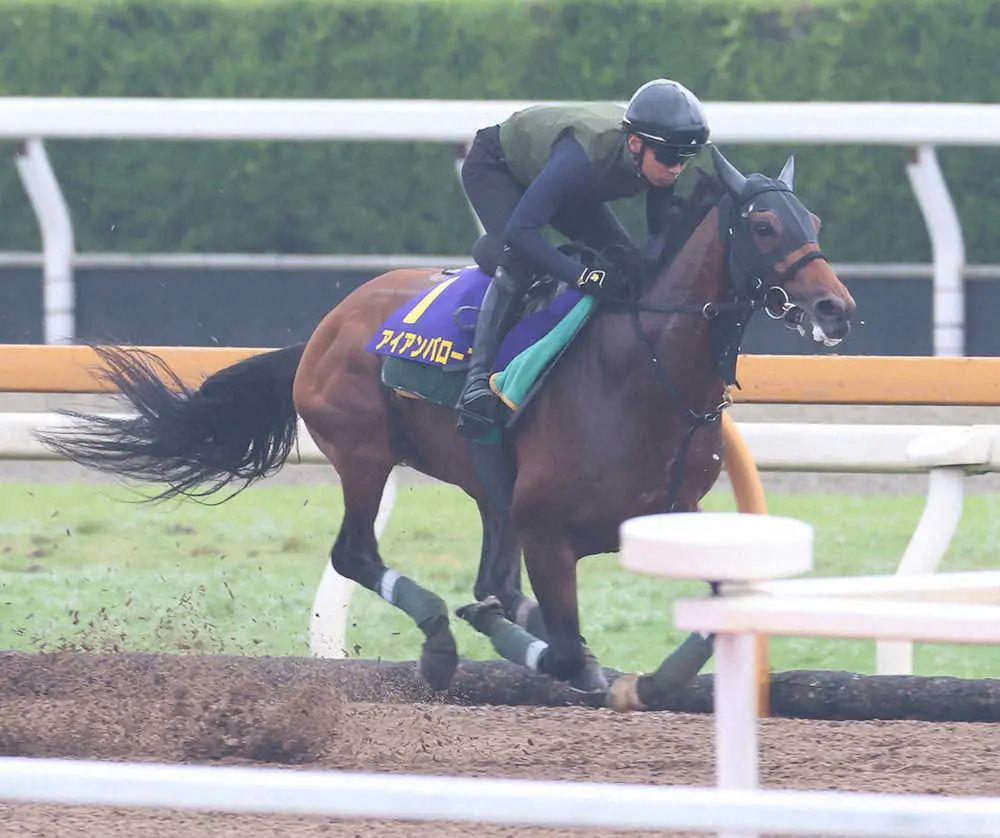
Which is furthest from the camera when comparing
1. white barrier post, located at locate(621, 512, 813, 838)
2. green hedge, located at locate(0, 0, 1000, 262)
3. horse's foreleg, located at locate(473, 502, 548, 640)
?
green hedge, located at locate(0, 0, 1000, 262)

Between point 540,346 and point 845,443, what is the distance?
0.95 meters

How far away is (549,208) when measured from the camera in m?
3.81

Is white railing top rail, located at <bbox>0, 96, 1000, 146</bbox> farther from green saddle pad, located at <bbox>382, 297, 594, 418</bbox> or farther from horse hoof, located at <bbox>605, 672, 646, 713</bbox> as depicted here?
horse hoof, located at <bbox>605, 672, 646, 713</bbox>

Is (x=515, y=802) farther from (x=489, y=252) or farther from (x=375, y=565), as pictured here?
(x=375, y=565)

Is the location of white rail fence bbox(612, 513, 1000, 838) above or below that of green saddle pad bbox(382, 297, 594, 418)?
below

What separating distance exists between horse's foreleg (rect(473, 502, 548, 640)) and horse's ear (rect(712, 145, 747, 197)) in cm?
100

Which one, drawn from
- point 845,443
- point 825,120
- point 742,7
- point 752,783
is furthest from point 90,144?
Answer: point 752,783

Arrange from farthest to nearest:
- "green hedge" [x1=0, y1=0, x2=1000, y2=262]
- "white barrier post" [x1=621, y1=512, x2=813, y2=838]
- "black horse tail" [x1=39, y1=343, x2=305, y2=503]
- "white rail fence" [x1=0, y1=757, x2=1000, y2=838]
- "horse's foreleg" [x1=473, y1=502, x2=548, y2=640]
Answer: "green hedge" [x1=0, y1=0, x2=1000, y2=262] < "black horse tail" [x1=39, y1=343, x2=305, y2=503] < "horse's foreleg" [x1=473, y1=502, x2=548, y2=640] < "white barrier post" [x1=621, y1=512, x2=813, y2=838] < "white rail fence" [x1=0, y1=757, x2=1000, y2=838]

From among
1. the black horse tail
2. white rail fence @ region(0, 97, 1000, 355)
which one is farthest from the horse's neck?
the black horse tail

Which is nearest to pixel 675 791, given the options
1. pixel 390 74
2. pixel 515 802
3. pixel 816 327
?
pixel 515 802

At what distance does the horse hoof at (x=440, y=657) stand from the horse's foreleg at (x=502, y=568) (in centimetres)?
24

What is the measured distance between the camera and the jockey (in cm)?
372

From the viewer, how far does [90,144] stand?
30.1ft

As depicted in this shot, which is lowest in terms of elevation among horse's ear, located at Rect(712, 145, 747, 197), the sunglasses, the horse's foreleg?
the horse's foreleg
